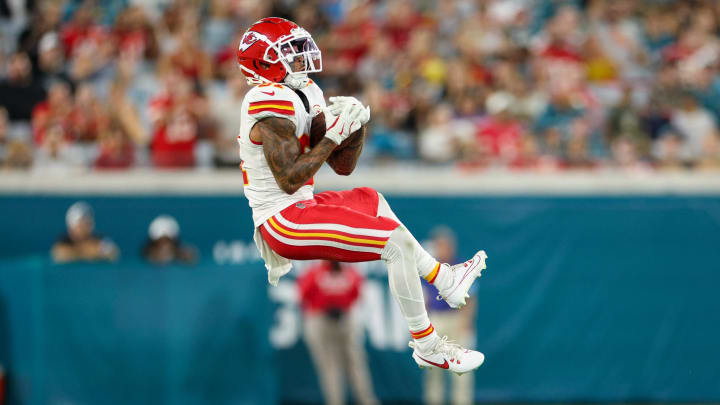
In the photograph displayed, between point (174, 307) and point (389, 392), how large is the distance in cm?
369

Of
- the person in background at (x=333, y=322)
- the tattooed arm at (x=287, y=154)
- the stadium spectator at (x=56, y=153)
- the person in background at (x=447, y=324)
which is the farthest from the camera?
the person in background at (x=333, y=322)

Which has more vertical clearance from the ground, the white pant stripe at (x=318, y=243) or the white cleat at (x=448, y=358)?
the white pant stripe at (x=318, y=243)

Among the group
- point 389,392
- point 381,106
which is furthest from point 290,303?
point 381,106

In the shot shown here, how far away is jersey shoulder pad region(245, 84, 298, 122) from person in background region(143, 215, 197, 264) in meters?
6.13

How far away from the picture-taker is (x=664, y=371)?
A: 44.0ft

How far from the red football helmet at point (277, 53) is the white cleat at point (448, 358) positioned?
1.76 m

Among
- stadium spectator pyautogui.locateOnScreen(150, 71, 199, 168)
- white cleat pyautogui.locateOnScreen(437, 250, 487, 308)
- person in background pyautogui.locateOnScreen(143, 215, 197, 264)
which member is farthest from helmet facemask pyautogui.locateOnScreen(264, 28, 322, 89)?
stadium spectator pyautogui.locateOnScreen(150, 71, 199, 168)

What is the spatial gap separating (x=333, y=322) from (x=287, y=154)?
7387 mm

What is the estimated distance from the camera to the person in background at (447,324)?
12.3 metres

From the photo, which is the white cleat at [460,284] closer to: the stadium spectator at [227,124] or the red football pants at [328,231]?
the red football pants at [328,231]

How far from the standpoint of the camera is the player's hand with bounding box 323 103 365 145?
18.3 feet

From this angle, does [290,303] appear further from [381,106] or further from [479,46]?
[479,46]

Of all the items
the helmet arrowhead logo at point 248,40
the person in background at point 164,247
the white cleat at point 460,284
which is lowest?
the person in background at point 164,247

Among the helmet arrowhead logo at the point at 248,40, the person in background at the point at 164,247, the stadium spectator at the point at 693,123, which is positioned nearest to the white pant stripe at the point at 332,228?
the helmet arrowhead logo at the point at 248,40
